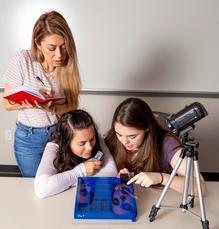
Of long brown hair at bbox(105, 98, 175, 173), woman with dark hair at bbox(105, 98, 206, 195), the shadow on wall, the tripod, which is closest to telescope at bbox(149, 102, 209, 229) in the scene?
the tripod

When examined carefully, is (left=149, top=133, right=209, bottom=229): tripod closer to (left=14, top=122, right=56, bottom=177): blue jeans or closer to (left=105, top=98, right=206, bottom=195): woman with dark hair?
(left=105, top=98, right=206, bottom=195): woman with dark hair

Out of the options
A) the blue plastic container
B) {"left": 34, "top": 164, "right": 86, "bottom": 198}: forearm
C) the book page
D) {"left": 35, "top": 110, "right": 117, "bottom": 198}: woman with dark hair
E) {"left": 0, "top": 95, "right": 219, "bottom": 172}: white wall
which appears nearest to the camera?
the blue plastic container

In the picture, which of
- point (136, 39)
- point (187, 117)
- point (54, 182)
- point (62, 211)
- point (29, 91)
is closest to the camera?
point (187, 117)

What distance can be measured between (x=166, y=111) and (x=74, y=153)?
139cm

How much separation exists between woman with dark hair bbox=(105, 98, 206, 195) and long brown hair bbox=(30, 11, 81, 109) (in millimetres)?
339

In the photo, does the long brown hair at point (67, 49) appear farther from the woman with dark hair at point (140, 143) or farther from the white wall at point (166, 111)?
the white wall at point (166, 111)

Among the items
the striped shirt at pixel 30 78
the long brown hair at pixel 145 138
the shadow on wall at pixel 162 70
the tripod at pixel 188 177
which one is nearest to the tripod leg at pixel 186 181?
the tripod at pixel 188 177

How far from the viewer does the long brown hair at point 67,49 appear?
5.16ft

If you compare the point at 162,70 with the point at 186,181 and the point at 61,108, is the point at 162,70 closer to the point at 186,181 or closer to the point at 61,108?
the point at 61,108

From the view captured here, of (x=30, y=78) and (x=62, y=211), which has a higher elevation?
(x=30, y=78)

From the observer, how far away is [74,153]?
1541 millimetres

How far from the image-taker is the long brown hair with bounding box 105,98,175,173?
1476 mm

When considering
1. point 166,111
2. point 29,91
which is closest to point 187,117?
point 29,91

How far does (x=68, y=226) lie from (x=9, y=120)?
1.91m
